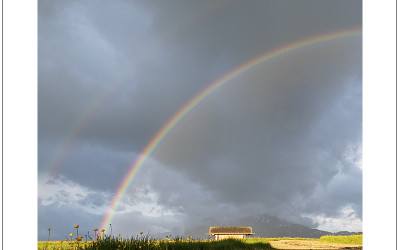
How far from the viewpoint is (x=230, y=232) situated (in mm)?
35031

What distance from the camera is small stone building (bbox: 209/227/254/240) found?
34.5 m

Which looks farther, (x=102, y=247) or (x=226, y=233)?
(x=226, y=233)

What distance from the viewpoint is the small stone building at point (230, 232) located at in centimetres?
3450
